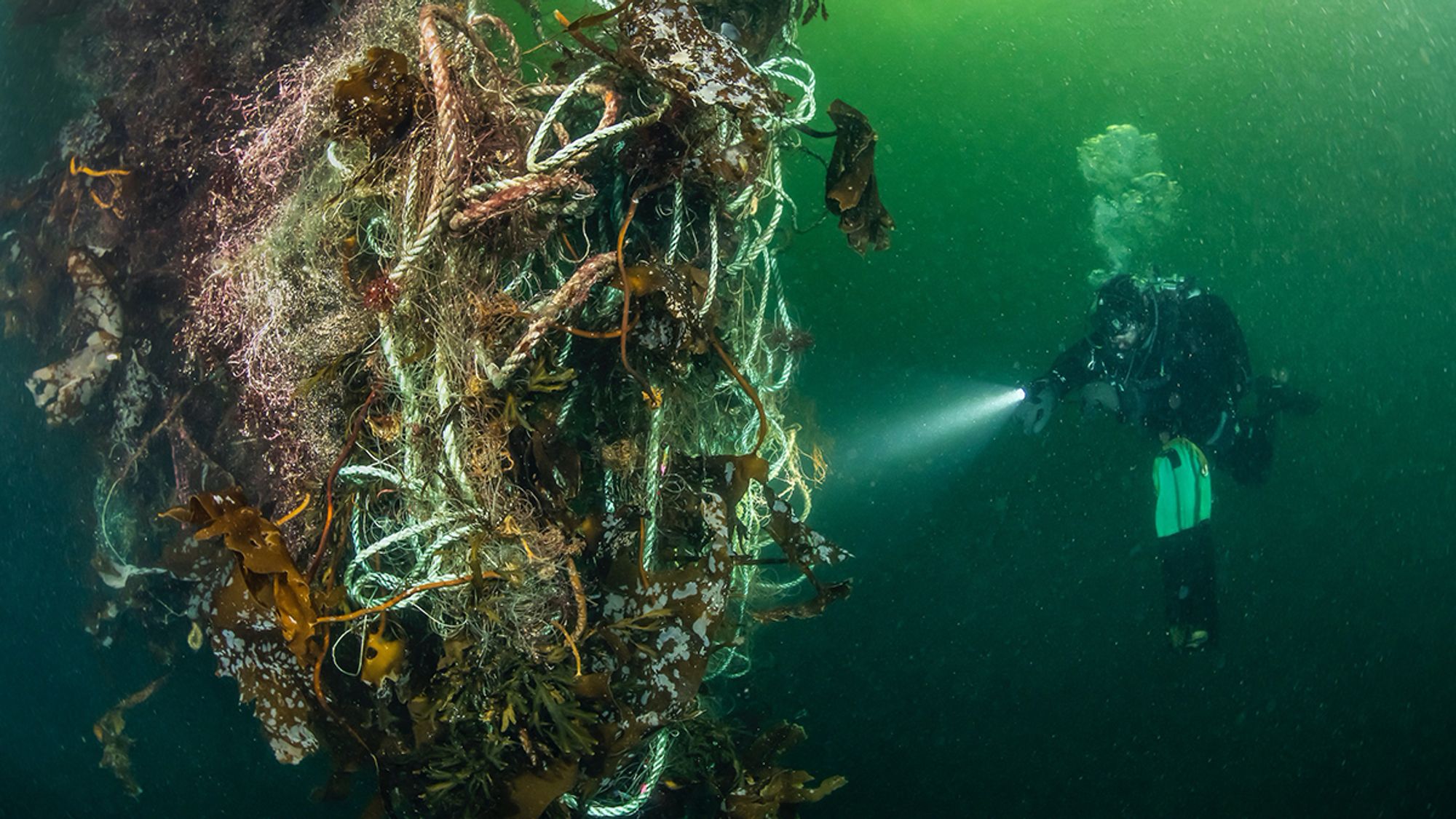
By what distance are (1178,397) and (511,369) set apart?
2548mm

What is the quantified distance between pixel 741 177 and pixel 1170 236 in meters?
2.29

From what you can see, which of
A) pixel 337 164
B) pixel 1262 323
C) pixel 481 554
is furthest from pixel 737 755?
pixel 1262 323

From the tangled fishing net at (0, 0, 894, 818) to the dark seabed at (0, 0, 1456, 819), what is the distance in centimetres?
71

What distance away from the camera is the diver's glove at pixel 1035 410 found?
2352mm

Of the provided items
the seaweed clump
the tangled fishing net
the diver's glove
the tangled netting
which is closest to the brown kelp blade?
the tangled fishing net

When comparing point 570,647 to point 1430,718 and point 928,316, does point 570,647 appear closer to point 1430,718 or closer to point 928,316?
point 928,316

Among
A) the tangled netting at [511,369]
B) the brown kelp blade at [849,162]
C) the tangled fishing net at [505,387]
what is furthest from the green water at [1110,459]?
the tangled netting at [511,369]

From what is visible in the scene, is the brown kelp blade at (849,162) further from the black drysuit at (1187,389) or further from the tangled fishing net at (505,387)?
the black drysuit at (1187,389)

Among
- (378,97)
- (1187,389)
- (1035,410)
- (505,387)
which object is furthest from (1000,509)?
(378,97)

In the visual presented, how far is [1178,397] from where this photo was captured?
261 cm

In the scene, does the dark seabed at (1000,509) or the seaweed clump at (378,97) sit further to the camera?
the dark seabed at (1000,509)

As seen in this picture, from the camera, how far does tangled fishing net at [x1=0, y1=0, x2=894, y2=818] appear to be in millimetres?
1212

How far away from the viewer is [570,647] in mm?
1407

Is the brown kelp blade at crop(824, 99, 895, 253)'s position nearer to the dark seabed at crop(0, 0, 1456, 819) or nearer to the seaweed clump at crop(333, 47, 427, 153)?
the dark seabed at crop(0, 0, 1456, 819)
